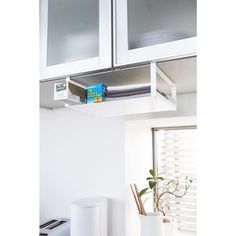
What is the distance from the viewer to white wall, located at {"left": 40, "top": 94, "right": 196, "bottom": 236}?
1573mm

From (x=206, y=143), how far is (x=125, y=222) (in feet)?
4.58

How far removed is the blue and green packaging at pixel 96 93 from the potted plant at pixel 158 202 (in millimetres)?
676

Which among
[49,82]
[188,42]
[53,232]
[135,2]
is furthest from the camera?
[53,232]

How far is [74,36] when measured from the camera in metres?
1.25

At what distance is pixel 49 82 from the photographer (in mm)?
1269

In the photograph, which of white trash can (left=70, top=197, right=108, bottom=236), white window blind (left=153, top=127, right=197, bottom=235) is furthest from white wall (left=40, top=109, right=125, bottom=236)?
white window blind (left=153, top=127, right=197, bottom=235)

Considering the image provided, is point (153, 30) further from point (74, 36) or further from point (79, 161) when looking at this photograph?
point (79, 161)

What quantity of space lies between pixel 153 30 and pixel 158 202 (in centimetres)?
108

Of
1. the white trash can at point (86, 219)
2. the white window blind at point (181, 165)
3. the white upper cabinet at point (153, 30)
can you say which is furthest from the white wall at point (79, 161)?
the white upper cabinet at point (153, 30)

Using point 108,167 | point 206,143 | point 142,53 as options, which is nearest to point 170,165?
point 108,167

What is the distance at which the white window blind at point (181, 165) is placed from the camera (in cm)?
174

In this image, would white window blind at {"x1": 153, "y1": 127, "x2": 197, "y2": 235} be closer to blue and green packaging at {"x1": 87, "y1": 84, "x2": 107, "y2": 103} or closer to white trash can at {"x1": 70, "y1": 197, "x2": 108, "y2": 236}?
white trash can at {"x1": 70, "y1": 197, "x2": 108, "y2": 236}

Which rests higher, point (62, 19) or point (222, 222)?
point (62, 19)
